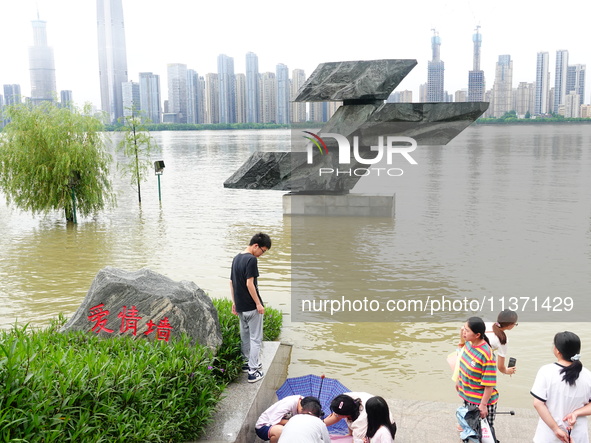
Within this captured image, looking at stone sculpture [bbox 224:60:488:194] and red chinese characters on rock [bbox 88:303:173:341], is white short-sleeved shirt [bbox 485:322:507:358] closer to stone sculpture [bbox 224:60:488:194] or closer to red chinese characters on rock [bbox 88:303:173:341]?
red chinese characters on rock [bbox 88:303:173:341]

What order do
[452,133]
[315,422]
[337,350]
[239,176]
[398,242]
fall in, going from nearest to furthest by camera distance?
[315,422]
[337,350]
[398,242]
[452,133]
[239,176]

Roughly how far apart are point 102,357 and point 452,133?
13.7m

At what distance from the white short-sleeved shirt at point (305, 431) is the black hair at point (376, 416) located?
35 centimetres

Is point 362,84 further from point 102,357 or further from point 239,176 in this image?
point 102,357

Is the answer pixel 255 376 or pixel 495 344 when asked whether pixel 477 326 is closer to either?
pixel 495 344

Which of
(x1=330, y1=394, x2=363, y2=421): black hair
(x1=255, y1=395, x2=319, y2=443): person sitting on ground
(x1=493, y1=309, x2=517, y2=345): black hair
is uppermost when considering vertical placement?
(x1=493, y1=309, x2=517, y2=345): black hair

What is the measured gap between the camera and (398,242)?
14.8 metres

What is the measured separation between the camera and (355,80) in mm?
16953

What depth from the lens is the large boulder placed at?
5715 mm

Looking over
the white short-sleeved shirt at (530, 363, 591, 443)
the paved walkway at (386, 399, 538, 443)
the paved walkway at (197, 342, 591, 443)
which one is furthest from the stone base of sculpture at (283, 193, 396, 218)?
the white short-sleeved shirt at (530, 363, 591, 443)

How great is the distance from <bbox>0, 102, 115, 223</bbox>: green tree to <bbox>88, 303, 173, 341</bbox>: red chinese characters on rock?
1178 cm

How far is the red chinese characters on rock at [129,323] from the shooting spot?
570 cm

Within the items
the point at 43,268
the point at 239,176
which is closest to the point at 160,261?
the point at 43,268

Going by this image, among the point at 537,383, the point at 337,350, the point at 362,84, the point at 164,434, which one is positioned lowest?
the point at 337,350
